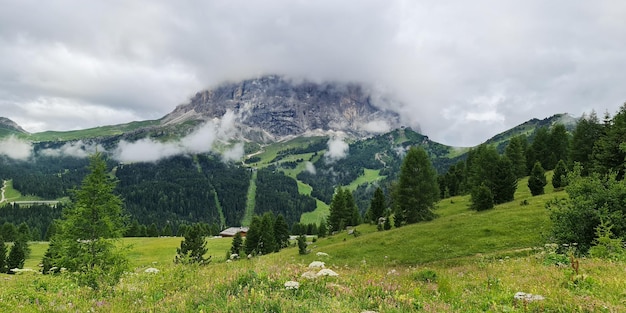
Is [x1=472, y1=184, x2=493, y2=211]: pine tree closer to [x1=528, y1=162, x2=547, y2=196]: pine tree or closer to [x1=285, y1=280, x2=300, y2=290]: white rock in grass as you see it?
[x1=528, y1=162, x2=547, y2=196]: pine tree

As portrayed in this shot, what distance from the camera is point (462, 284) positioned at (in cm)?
1184

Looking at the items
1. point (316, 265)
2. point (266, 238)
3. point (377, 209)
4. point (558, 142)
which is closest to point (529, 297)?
point (316, 265)

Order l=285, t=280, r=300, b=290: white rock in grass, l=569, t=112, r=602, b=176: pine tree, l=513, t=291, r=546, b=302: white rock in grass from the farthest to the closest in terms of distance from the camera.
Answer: l=569, t=112, r=602, b=176: pine tree → l=285, t=280, r=300, b=290: white rock in grass → l=513, t=291, r=546, b=302: white rock in grass

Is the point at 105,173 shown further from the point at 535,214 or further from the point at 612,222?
the point at 535,214

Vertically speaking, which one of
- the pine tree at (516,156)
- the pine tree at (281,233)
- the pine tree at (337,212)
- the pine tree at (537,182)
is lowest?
the pine tree at (281,233)

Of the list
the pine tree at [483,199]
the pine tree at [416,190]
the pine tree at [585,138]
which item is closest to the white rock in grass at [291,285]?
the pine tree at [483,199]

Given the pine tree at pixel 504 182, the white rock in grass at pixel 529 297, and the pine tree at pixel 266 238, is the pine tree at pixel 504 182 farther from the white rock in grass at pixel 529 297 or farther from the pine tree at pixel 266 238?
the white rock in grass at pixel 529 297

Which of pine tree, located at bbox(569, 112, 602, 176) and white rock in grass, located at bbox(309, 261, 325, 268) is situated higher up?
pine tree, located at bbox(569, 112, 602, 176)

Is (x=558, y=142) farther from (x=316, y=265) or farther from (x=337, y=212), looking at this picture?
(x=316, y=265)

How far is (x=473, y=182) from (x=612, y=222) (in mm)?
48666

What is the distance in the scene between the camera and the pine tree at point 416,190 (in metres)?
54.1

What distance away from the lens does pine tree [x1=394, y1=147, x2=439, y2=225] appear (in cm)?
5412

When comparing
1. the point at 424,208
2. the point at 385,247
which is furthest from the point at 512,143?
the point at 385,247

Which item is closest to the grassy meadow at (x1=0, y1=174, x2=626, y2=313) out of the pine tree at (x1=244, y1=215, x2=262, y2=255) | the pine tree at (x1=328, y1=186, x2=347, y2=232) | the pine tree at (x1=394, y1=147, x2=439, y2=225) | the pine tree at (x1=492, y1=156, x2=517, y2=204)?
the pine tree at (x1=394, y1=147, x2=439, y2=225)
